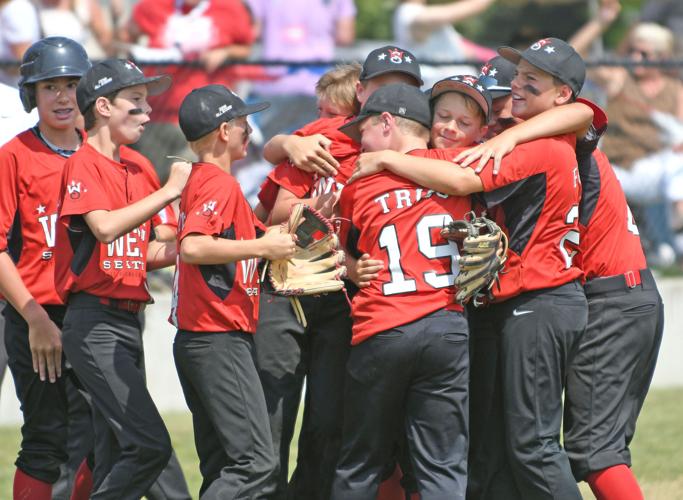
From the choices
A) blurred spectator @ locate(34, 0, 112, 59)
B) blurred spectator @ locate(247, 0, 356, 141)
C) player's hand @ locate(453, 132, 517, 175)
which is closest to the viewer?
player's hand @ locate(453, 132, 517, 175)

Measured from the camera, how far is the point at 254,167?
9031mm

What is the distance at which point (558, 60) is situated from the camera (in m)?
4.94

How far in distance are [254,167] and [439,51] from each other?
287 centimetres

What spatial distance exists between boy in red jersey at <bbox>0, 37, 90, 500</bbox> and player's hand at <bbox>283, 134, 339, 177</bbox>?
1102 mm

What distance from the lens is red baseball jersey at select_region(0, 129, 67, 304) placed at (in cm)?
545

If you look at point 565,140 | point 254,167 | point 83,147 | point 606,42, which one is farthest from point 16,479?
point 606,42

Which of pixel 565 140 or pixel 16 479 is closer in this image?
pixel 565 140

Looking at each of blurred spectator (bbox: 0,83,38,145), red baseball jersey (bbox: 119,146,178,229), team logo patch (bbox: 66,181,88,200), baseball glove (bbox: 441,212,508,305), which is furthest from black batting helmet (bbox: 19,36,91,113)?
baseball glove (bbox: 441,212,508,305)

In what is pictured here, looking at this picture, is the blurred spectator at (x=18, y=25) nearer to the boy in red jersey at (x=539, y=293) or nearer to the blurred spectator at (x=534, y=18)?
the boy in red jersey at (x=539, y=293)

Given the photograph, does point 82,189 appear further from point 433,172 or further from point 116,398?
point 433,172

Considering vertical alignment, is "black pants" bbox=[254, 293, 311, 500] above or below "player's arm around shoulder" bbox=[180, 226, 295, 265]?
below

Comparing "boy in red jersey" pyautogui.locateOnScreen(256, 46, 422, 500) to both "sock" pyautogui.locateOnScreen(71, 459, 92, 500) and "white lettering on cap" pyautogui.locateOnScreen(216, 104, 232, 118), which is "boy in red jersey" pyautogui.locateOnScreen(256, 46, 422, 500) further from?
"sock" pyautogui.locateOnScreen(71, 459, 92, 500)

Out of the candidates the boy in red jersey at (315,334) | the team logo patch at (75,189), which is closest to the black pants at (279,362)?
the boy in red jersey at (315,334)

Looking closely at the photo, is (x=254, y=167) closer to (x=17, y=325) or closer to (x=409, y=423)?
(x=17, y=325)
